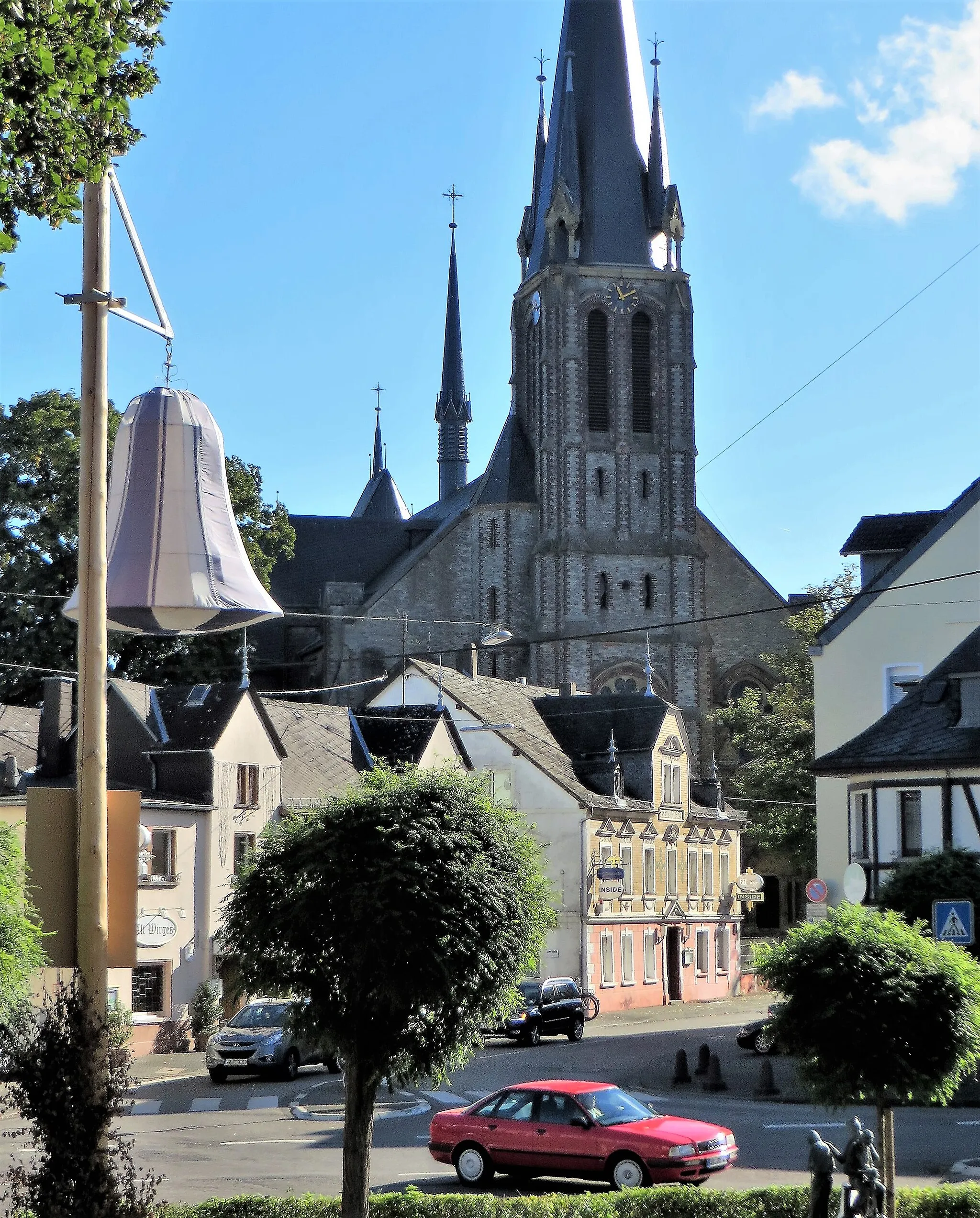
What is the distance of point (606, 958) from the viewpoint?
48312 mm

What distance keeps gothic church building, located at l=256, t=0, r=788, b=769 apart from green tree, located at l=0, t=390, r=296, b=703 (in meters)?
21.4

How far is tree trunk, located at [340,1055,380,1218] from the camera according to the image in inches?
534

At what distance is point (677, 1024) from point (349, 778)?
1037 cm

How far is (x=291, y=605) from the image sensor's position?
89.3 meters

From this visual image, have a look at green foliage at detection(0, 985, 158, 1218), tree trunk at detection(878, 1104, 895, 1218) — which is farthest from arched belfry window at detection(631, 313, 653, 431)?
green foliage at detection(0, 985, 158, 1218)

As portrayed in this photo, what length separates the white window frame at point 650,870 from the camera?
5125 centimetres

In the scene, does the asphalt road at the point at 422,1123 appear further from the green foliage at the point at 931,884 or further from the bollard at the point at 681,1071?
the green foliage at the point at 931,884

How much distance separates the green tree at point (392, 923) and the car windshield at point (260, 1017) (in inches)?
675

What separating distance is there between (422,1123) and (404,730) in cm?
2379

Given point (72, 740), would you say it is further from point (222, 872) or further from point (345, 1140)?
point (345, 1140)

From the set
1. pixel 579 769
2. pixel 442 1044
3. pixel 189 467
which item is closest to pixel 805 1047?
pixel 442 1044

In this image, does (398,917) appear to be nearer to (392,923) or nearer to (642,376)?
(392,923)

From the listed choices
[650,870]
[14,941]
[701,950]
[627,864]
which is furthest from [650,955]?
[14,941]

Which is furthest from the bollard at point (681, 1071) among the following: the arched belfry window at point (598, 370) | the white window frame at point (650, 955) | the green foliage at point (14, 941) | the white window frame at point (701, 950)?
the arched belfry window at point (598, 370)
